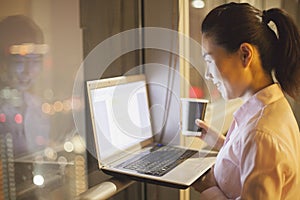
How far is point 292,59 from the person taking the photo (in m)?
1.14

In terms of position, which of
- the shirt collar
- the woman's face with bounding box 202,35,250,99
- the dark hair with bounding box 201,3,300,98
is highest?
the dark hair with bounding box 201,3,300,98

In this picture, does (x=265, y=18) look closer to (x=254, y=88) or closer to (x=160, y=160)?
(x=254, y=88)

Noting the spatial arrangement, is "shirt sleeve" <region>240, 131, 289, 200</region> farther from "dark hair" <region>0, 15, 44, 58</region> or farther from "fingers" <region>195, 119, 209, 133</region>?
"dark hair" <region>0, 15, 44, 58</region>

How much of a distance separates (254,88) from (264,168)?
276mm

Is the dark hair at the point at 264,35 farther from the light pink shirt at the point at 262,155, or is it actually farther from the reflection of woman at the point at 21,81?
the reflection of woman at the point at 21,81

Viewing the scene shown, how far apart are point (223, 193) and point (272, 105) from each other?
312mm

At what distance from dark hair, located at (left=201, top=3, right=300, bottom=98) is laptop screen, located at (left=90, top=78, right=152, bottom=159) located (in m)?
0.47

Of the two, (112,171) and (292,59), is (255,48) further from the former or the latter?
(112,171)

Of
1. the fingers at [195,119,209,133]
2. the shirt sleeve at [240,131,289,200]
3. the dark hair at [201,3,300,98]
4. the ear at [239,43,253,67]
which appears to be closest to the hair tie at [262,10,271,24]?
the dark hair at [201,3,300,98]

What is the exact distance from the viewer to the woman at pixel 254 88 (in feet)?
3.34

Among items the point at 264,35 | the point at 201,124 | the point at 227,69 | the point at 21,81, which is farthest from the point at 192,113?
the point at 21,81

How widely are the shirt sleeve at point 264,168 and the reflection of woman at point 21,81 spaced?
67 cm

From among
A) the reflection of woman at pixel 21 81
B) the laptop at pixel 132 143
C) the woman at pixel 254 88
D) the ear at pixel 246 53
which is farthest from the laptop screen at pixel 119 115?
the ear at pixel 246 53

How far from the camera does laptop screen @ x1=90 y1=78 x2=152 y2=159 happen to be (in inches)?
54.0
